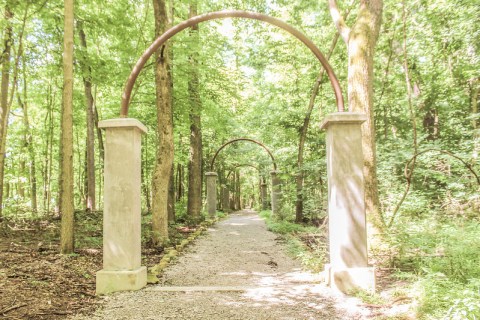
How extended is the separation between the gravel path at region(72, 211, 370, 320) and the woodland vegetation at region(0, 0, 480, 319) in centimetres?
106

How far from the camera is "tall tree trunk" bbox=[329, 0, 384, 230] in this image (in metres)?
5.86

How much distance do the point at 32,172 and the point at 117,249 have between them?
498 inches

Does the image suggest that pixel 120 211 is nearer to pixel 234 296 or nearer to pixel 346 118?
pixel 234 296

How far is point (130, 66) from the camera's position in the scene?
9.10 meters

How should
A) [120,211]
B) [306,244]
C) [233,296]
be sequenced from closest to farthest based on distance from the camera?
[233,296]
[120,211]
[306,244]

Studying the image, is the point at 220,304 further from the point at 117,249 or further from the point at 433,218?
the point at 433,218

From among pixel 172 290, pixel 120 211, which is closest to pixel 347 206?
pixel 172 290

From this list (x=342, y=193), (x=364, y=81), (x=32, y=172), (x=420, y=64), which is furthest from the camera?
(x=32, y=172)

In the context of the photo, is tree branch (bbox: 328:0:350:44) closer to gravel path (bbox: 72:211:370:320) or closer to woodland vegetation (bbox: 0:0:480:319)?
woodland vegetation (bbox: 0:0:480:319)

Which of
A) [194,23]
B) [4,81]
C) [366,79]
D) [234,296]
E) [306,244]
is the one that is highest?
[4,81]

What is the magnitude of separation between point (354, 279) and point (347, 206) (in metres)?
0.92

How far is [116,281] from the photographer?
4.19 meters

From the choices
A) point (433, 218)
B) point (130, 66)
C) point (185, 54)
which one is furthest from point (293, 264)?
point (130, 66)

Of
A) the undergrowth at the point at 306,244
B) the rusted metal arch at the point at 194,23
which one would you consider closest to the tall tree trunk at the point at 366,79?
the undergrowth at the point at 306,244
